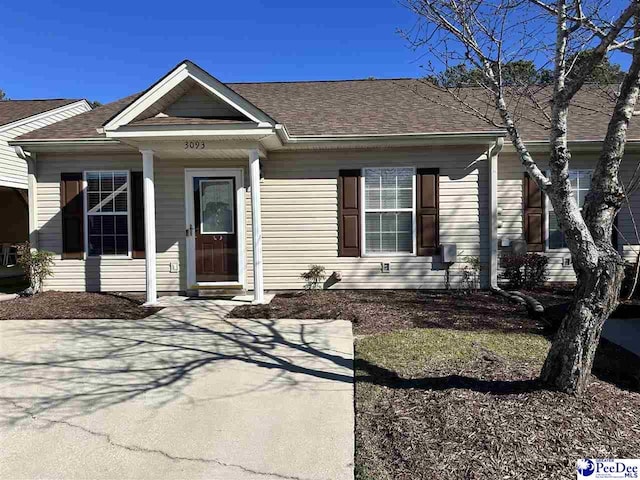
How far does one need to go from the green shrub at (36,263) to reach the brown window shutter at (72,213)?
38cm

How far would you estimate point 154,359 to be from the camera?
4863 mm

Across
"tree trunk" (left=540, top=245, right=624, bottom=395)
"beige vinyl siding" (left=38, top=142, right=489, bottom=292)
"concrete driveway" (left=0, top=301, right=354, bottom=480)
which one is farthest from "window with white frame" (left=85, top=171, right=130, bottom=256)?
"tree trunk" (left=540, top=245, right=624, bottom=395)

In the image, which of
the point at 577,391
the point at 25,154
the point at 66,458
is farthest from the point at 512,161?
the point at 25,154

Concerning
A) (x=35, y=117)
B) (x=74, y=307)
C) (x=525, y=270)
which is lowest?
(x=74, y=307)

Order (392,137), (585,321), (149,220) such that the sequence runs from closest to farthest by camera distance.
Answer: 1. (585,321)
2. (149,220)
3. (392,137)

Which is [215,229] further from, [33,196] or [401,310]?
[401,310]

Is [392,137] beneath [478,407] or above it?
above

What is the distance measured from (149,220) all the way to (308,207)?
2.91 m

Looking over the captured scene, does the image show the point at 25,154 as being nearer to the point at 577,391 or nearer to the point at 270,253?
the point at 270,253

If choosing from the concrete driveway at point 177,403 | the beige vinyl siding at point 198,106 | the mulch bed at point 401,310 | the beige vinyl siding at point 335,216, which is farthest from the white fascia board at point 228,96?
the concrete driveway at point 177,403

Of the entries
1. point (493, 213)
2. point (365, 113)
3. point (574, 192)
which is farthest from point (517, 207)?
point (365, 113)

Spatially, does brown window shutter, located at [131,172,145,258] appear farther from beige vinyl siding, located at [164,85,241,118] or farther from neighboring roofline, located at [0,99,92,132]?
neighboring roofline, located at [0,99,92,132]

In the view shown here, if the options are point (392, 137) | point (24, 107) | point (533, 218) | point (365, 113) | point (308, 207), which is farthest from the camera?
point (24, 107)

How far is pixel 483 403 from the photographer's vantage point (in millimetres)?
3445
